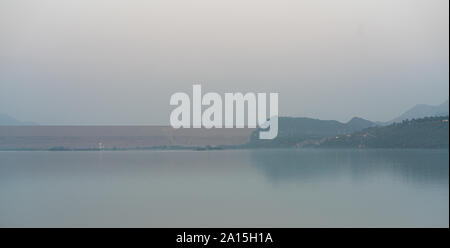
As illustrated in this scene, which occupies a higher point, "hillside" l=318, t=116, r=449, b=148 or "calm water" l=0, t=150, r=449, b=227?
"hillside" l=318, t=116, r=449, b=148

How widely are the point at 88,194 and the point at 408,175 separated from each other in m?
9.68

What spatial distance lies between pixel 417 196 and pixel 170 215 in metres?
5.51

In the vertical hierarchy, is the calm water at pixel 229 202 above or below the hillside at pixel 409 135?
below

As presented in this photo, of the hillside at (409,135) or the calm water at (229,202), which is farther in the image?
the hillside at (409,135)

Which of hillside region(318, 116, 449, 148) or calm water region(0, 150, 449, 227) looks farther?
hillside region(318, 116, 449, 148)

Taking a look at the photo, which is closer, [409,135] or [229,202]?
[229,202]

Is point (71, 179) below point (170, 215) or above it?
above
